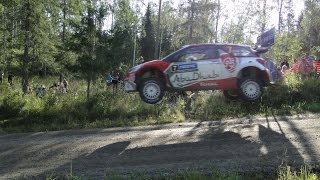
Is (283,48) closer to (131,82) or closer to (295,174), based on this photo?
(131,82)

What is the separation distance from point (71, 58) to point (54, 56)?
27.8ft

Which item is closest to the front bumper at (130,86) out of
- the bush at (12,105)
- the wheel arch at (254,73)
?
the wheel arch at (254,73)

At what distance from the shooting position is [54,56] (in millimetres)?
25578

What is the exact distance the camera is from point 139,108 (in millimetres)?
16266

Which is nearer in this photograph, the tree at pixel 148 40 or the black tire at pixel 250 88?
the black tire at pixel 250 88

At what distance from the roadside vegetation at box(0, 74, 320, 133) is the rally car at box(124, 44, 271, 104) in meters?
2.78

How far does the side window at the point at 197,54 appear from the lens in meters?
12.1

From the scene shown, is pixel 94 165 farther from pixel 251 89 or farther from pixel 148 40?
pixel 148 40

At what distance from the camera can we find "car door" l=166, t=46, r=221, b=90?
1210 cm

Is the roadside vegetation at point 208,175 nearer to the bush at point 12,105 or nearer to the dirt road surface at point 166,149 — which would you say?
the dirt road surface at point 166,149

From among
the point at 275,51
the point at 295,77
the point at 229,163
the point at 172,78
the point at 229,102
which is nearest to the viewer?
the point at 229,163

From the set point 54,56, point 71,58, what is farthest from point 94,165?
point 54,56

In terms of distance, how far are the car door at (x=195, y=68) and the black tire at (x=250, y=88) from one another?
0.85 metres

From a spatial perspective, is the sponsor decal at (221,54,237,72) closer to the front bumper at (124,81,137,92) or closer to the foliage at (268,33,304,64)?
the front bumper at (124,81,137,92)
